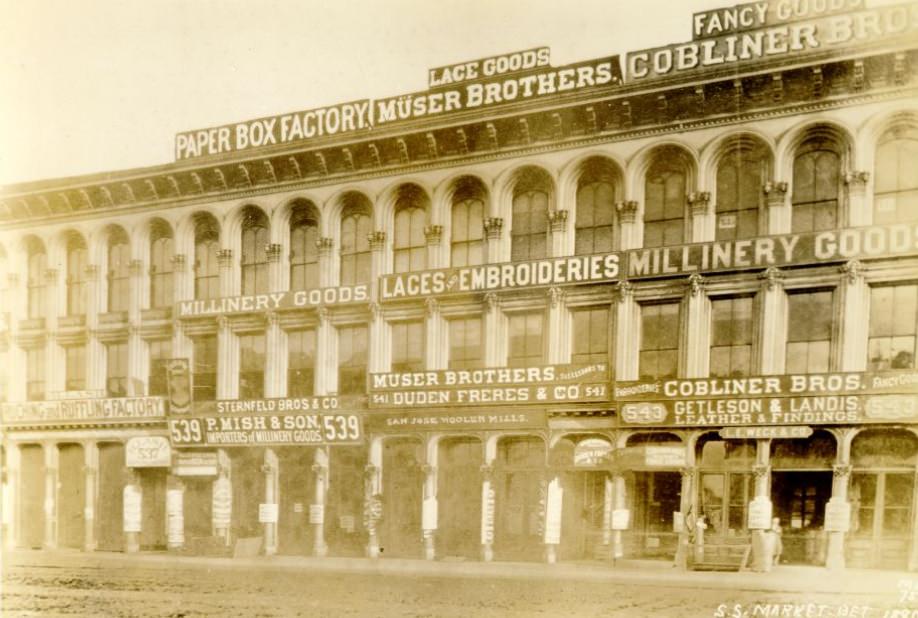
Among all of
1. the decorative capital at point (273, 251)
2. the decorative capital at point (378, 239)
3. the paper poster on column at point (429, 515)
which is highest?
the decorative capital at point (378, 239)

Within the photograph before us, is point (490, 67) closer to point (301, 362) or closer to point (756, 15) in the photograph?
A: point (756, 15)

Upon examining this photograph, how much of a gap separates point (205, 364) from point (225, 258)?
9.05ft

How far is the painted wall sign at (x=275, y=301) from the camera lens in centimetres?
2072

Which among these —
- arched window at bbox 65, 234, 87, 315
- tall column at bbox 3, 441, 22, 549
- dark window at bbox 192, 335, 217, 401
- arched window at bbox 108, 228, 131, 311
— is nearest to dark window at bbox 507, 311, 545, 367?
dark window at bbox 192, 335, 217, 401

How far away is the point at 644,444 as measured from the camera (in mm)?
17359

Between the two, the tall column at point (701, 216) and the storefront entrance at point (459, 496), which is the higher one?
the tall column at point (701, 216)

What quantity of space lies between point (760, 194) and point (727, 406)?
12.3 feet

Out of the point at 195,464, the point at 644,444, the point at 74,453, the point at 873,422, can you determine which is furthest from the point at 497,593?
the point at 74,453

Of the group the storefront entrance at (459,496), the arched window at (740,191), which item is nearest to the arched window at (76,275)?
the storefront entrance at (459,496)

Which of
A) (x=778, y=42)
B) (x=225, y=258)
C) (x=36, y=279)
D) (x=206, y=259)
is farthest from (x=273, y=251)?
(x=778, y=42)

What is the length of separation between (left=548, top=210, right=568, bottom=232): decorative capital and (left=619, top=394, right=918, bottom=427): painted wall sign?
11.7 ft

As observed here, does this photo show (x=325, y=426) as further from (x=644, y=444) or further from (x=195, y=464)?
(x=644, y=444)

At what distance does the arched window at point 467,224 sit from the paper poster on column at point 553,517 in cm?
490

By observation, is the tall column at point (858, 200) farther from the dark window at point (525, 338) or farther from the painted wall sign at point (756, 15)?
the dark window at point (525, 338)
